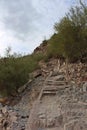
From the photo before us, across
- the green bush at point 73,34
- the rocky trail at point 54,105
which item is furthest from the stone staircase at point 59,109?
the green bush at point 73,34

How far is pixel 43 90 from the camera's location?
25188 millimetres

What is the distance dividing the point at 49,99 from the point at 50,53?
13.0 metres

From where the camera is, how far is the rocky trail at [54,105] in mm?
20263

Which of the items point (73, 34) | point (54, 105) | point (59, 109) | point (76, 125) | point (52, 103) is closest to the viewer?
point (76, 125)

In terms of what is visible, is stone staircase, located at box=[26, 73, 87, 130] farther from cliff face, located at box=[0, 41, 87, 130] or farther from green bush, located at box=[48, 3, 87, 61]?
green bush, located at box=[48, 3, 87, 61]

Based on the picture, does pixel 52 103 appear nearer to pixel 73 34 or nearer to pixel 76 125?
pixel 76 125

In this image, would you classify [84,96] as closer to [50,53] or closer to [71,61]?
[71,61]

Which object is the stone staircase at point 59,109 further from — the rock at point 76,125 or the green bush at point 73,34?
the green bush at point 73,34

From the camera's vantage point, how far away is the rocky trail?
20.3 m

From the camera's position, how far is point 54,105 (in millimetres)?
22531

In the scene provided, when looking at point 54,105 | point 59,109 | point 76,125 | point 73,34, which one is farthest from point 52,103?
point 73,34

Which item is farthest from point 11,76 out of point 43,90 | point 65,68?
point 43,90

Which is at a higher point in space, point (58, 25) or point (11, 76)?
point (58, 25)

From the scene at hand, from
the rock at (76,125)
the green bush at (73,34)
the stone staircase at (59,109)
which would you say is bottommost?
the rock at (76,125)
